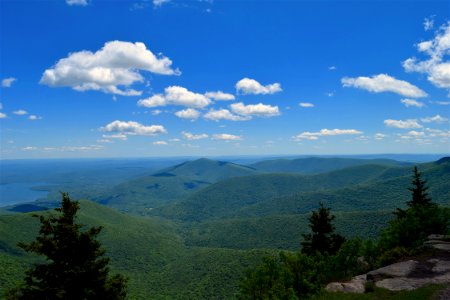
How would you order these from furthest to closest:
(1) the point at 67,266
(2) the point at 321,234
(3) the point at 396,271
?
(2) the point at 321,234
(3) the point at 396,271
(1) the point at 67,266

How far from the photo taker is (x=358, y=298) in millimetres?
28531

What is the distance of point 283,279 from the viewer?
1478 inches

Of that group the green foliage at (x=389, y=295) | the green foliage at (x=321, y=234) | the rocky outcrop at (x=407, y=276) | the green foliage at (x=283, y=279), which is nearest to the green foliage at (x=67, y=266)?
the green foliage at (x=283, y=279)

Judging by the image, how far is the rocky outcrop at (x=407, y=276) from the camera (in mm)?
30144

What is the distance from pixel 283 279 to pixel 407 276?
1193cm

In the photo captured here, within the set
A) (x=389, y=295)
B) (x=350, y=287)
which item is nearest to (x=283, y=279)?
(x=350, y=287)

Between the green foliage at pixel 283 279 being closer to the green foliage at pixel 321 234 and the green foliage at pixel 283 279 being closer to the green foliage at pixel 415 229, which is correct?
the green foliage at pixel 415 229

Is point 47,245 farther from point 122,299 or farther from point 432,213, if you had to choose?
point 432,213

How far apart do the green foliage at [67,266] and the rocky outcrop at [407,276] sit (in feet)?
66.3

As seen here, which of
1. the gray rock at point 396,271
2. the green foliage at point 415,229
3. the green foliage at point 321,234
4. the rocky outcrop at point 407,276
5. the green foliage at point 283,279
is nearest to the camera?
the rocky outcrop at point 407,276

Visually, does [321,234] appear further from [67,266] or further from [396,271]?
[67,266]

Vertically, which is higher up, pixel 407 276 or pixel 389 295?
pixel 407 276

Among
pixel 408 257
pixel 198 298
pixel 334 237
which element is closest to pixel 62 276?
pixel 408 257

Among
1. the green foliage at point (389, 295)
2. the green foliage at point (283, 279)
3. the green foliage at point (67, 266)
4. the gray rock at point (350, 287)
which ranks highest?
the green foliage at point (67, 266)
